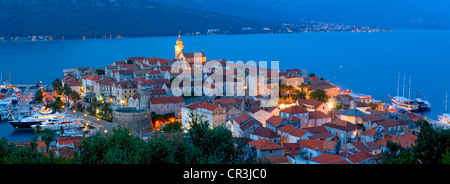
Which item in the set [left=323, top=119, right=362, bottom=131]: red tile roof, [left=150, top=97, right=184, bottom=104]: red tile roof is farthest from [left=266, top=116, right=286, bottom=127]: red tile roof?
[left=150, top=97, right=184, bottom=104]: red tile roof

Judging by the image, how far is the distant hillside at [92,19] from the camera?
509 ft

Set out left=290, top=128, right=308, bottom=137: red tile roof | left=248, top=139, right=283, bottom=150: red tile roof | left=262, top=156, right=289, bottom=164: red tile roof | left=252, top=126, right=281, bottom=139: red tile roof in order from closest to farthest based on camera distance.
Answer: left=262, top=156, right=289, bottom=164: red tile roof → left=248, top=139, right=283, bottom=150: red tile roof → left=252, top=126, right=281, bottom=139: red tile roof → left=290, top=128, right=308, bottom=137: red tile roof

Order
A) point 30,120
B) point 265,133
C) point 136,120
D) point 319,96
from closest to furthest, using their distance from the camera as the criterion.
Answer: point 265,133, point 136,120, point 319,96, point 30,120

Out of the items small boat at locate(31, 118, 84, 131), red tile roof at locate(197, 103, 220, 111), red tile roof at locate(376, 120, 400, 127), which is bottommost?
small boat at locate(31, 118, 84, 131)

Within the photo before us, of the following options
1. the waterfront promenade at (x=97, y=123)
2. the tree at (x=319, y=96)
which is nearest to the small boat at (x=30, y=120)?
the waterfront promenade at (x=97, y=123)

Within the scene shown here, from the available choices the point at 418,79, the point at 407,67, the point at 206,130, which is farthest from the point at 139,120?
the point at 407,67

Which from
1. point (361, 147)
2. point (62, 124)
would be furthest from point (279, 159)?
point (62, 124)

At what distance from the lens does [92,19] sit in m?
172

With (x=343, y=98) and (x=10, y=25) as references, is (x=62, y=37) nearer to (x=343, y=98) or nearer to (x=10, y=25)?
(x=10, y=25)

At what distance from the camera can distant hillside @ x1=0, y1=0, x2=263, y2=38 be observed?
155 m

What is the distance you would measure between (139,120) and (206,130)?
56.0 feet

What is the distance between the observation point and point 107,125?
104 ft

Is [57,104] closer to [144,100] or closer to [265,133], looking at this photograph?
[144,100]

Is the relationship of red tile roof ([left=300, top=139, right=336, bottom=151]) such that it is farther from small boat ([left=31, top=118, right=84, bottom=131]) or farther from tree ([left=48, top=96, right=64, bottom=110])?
tree ([left=48, top=96, right=64, bottom=110])
